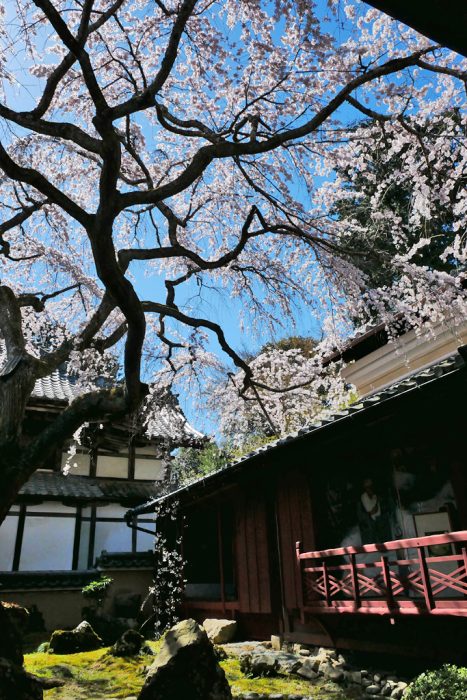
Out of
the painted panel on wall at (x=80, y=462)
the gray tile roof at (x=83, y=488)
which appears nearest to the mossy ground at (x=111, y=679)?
the gray tile roof at (x=83, y=488)

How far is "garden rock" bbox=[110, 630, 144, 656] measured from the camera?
7.78 m

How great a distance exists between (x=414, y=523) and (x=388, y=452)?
1005 millimetres

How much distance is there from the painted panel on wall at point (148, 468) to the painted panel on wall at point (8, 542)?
172 inches

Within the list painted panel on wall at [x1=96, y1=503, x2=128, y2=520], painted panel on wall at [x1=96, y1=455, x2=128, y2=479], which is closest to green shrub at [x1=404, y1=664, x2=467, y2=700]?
painted panel on wall at [x1=96, y1=503, x2=128, y2=520]

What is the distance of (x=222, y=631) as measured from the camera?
388 inches

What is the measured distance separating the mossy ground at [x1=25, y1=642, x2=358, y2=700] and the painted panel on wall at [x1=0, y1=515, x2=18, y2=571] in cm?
638

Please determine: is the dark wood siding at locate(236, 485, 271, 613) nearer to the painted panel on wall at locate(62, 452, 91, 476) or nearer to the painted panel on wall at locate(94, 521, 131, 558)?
the painted panel on wall at locate(94, 521, 131, 558)

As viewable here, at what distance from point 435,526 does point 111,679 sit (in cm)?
472

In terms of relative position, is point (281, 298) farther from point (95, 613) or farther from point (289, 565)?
point (95, 613)

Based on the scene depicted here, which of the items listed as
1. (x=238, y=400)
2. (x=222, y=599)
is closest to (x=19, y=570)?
(x=222, y=599)

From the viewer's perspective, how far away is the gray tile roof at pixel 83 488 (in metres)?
14.9

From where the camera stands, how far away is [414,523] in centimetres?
688

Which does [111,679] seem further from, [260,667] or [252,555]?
[252,555]

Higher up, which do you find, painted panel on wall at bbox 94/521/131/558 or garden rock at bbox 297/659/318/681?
painted panel on wall at bbox 94/521/131/558
